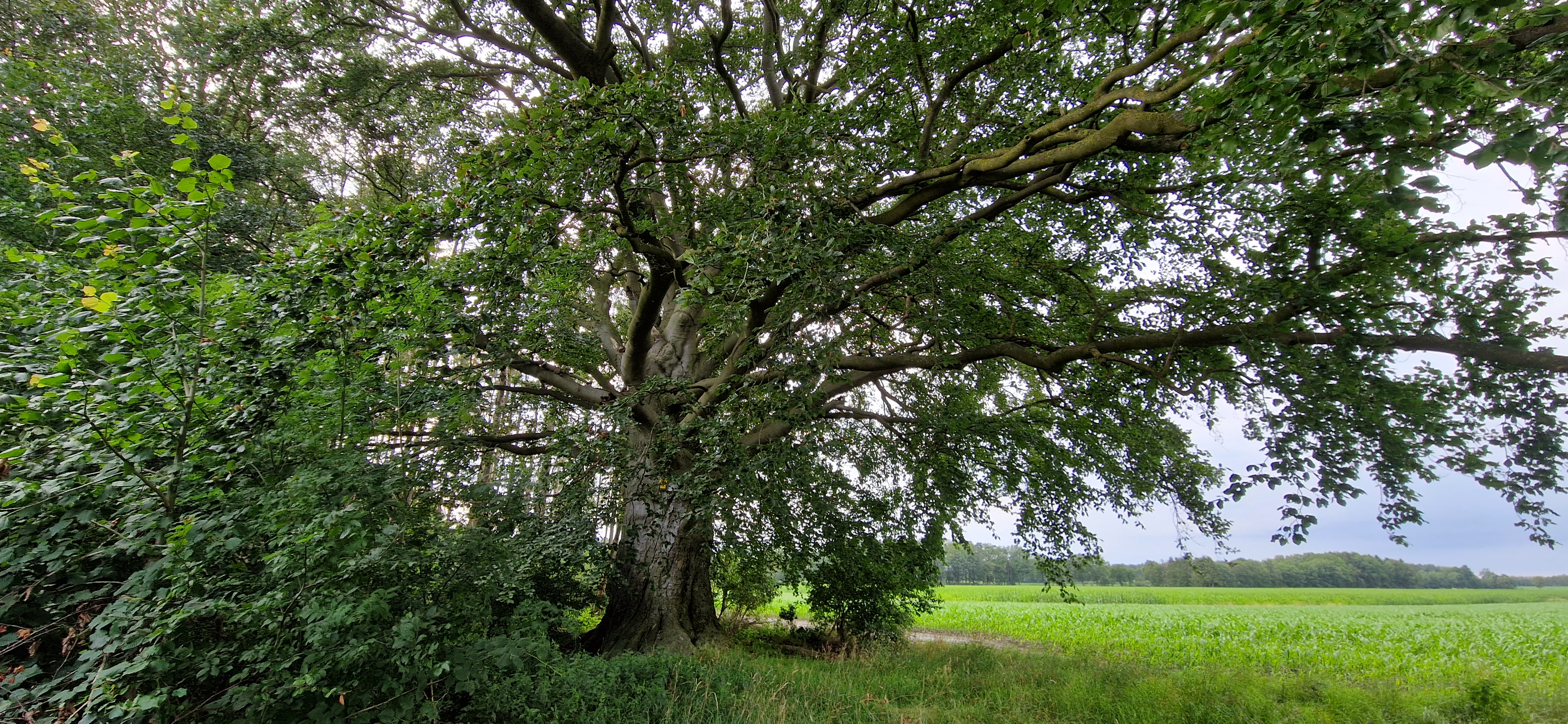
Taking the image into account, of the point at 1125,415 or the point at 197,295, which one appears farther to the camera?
the point at 1125,415

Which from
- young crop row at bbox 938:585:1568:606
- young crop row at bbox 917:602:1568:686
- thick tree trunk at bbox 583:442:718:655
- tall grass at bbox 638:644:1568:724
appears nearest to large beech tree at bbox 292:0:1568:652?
thick tree trunk at bbox 583:442:718:655

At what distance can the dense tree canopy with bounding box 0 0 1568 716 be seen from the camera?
2869mm

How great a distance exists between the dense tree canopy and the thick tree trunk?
0.07 metres

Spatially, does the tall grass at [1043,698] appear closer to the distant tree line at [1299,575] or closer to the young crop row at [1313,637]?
the young crop row at [1313,637]

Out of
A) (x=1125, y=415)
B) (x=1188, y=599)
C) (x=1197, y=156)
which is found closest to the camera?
(x=1197, y=156)

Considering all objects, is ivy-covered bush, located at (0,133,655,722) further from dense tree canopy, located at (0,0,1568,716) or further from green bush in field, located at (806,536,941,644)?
green bush in field, located at (806,536,941,644)

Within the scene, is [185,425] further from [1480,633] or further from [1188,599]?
[1188,599]

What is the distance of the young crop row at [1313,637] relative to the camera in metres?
8.37

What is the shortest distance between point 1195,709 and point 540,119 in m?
8.09

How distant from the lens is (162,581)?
301cm

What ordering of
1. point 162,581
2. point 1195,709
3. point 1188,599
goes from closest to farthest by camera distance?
point 162,581 < point 1195,709 < point 1188,599

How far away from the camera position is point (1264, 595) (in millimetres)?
29625

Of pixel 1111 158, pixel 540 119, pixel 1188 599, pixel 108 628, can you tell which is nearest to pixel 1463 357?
pixel 1111 158

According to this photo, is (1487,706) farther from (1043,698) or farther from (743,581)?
(743,581)
